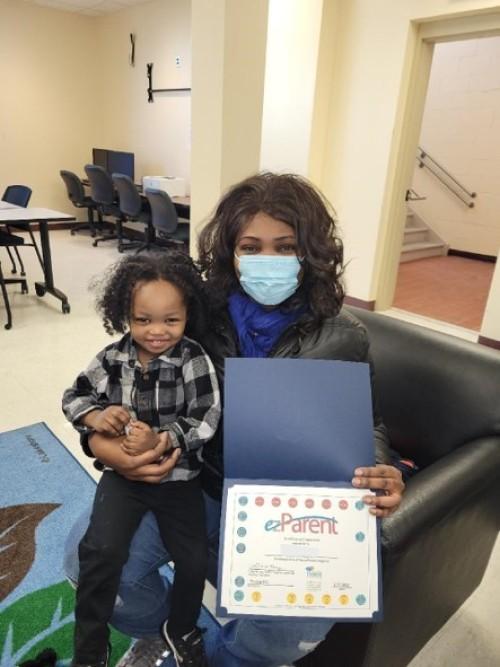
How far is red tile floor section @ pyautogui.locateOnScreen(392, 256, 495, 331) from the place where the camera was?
4.19 metres

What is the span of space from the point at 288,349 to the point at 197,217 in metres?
1.98

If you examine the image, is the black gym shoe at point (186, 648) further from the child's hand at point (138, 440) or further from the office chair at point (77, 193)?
the office chair at point (77, 193)

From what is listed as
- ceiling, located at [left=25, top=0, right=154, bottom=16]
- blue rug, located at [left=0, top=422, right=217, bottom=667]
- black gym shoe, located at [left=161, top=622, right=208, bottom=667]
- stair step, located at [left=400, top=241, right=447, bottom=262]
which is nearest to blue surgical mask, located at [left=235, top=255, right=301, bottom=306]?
black gym shoe, located at [left=161, top=622, right=208, bottom=667]

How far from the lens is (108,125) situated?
712 cm

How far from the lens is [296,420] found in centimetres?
81

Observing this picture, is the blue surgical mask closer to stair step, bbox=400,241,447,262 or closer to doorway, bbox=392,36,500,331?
doorway, bbox=392,36,500,331

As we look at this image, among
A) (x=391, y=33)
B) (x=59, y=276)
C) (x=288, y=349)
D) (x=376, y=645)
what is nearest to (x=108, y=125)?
(x=59, y=276)

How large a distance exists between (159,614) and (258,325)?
0.71 m

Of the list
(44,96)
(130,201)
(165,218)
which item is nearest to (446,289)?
(165,218)

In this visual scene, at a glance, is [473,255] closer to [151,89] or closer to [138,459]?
[151,89]

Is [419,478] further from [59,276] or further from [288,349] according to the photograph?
[59,276]

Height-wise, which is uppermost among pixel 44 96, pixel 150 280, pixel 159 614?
pixel 44 96

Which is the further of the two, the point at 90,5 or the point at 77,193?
the point at 77,193

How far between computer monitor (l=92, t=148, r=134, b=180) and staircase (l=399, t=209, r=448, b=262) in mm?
3944
